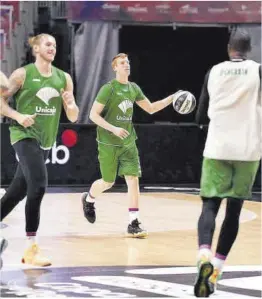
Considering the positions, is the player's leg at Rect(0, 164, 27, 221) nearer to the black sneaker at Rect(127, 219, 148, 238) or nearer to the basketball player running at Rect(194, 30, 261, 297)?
the basketball player running at Rect(194, 30, 261, 297)

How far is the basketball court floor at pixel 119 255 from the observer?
786cm

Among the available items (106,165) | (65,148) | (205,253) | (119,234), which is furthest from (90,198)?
(65,148)

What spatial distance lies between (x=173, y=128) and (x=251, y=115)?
34.6ft

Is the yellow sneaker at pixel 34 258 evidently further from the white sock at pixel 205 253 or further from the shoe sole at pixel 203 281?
the shoe sole at pixel 203 281

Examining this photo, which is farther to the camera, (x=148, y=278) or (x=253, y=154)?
(x=148, y=278)

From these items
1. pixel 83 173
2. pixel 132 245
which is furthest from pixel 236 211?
pixel 83 173

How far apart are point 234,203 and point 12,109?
7.27 feet

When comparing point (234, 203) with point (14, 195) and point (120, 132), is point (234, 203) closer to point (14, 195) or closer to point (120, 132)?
point (14, 195)

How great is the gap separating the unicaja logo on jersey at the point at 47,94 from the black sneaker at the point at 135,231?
261cm

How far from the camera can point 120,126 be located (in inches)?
457

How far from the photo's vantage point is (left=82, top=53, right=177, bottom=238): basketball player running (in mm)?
11461

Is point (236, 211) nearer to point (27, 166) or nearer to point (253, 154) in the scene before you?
point (253, 154)

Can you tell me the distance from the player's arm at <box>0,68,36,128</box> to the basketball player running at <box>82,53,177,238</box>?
2308 millimetres

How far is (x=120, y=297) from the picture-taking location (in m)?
7.43
